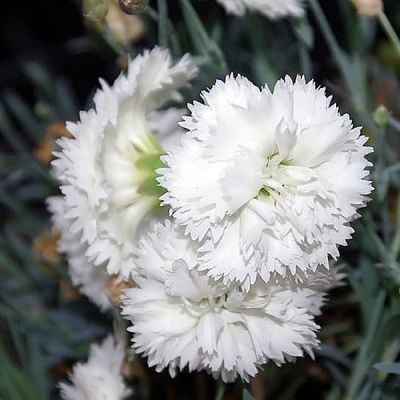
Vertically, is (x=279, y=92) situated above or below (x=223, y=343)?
above

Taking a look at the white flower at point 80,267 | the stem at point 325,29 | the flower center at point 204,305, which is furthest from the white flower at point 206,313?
the stem at point 325,29

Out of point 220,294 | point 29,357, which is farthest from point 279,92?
point 29,357

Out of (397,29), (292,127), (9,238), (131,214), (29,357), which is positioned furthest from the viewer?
(397,29)

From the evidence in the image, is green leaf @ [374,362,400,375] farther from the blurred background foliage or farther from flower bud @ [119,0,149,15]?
flower bud @ [119,0,149,15]

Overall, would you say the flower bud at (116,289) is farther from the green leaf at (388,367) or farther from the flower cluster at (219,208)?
the green leaf at (388,367)

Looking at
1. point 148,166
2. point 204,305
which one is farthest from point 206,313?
point 148,166

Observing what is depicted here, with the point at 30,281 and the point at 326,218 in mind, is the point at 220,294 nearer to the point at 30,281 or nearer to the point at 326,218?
the point at 326,218
